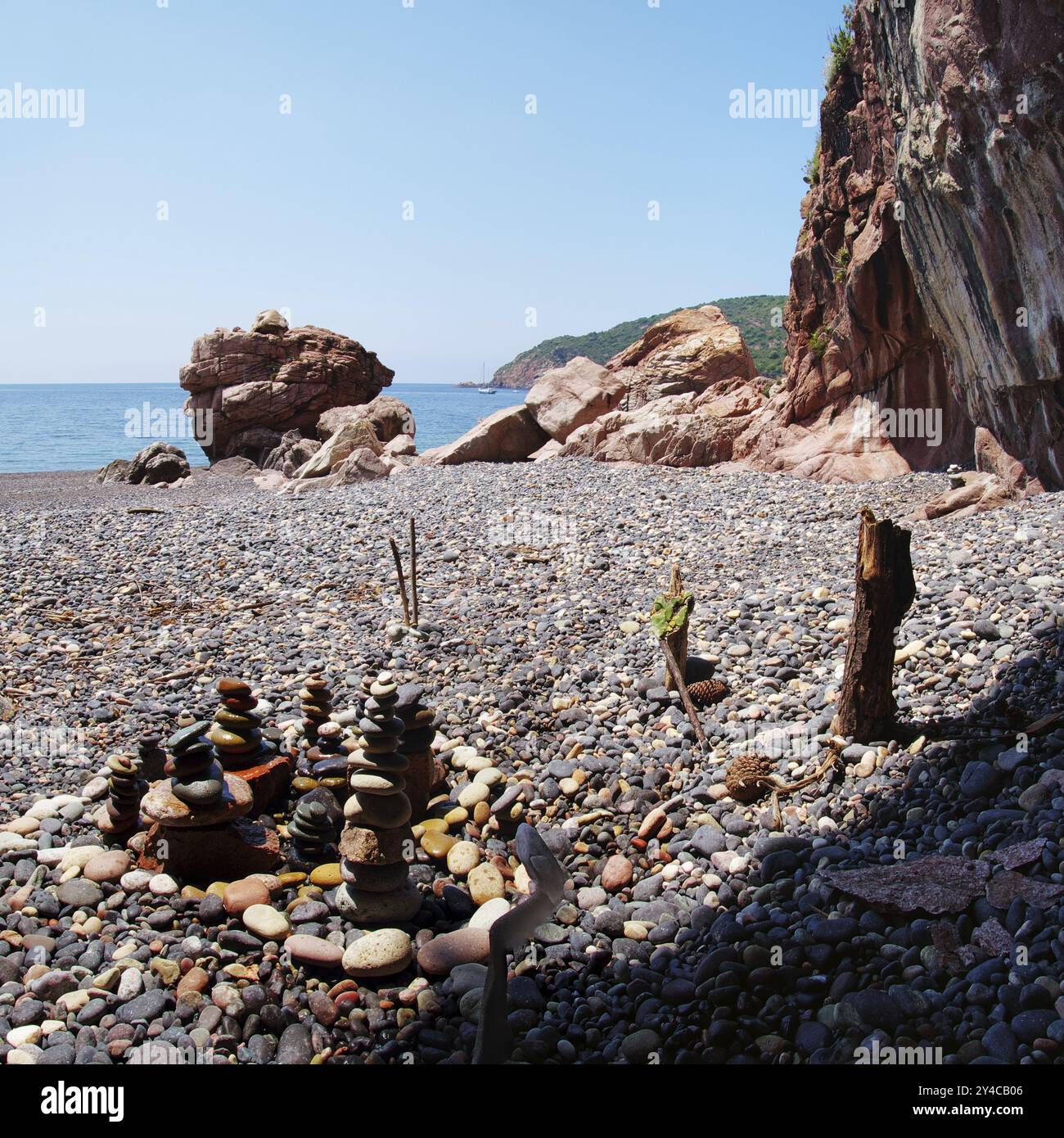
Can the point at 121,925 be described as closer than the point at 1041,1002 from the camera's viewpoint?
No

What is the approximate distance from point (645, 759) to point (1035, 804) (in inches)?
97.4

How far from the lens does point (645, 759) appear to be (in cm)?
590

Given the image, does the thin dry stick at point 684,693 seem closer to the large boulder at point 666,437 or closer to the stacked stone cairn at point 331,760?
the stacked stone cairn at point 331,760

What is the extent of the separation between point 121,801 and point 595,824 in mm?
2897

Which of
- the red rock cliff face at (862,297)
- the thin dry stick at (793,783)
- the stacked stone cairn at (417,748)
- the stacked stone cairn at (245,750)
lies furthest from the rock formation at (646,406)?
the stacked stone cairn at (245,750)

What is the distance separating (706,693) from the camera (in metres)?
6.41

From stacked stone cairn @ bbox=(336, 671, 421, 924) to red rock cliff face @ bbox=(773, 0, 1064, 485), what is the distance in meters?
7.99

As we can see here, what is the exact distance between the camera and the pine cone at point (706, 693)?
641 centimetres

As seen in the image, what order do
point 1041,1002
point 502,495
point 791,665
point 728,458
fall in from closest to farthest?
point 1041,1002 < point 791,665 < point 502,495 < point 728,458

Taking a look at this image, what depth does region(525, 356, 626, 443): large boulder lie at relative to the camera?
68.6ft

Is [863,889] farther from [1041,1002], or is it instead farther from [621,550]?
[621,550]

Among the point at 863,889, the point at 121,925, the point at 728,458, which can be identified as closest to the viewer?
the point at 863,889

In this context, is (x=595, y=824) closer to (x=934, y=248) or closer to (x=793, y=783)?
(x=793, y=783)

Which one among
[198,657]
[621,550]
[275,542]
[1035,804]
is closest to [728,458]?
[621,550]
